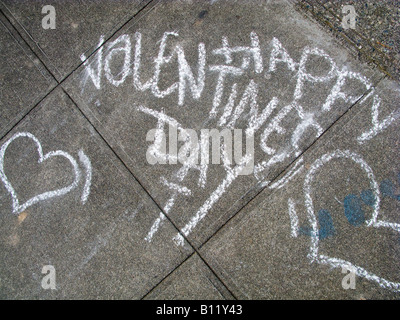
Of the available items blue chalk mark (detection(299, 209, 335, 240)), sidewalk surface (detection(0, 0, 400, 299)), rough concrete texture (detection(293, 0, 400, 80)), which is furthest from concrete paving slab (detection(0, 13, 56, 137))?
blue chalk mark (detection(299, 209, 335, 240))

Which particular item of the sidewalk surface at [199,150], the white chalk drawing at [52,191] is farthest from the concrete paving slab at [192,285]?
the white chalk drawing at [52,191]

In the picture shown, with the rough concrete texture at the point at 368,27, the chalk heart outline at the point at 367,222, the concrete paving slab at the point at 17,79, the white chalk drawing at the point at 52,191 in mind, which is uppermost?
the concrete paving slab at the point at 17,79

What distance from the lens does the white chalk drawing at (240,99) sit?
2.66 metres

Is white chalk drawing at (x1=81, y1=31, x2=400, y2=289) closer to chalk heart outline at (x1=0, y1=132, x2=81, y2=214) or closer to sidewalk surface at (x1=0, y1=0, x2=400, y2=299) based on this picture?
sidewalk surface at (x1=0, y1=0, x2=400, y2=299)

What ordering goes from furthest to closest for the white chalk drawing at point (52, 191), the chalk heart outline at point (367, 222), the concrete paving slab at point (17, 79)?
the concrete paving slab at point (17, 79) < the white chalk drawing at point (52, 191) < the chalk heart outline at point (367, 222)

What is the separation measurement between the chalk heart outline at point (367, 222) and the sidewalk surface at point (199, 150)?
10 millimetres

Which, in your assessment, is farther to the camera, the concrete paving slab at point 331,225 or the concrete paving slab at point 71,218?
the concrete paving slab at point 71,218

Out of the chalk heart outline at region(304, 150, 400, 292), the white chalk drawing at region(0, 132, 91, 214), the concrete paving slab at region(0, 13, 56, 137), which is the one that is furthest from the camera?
the concrete paving slab at region(0, 13, 56, 137)

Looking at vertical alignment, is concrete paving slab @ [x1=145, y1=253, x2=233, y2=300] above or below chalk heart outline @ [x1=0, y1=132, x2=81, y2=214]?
below

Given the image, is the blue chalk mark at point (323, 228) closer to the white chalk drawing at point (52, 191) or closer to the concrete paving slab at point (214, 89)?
the concrete paving slab at point (214, 89)

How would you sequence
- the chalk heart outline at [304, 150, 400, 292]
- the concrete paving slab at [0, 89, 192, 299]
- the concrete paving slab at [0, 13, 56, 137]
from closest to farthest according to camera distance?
1. the chalk heart outline at [304, 150, 400, 292]
2. the concrete paving slab at [0, 89, 192, 299]
3. the concrete paving slab at [0, 13, 56, 137]

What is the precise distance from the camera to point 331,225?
2590mm

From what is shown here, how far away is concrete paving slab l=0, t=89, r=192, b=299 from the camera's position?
8.70 feet
